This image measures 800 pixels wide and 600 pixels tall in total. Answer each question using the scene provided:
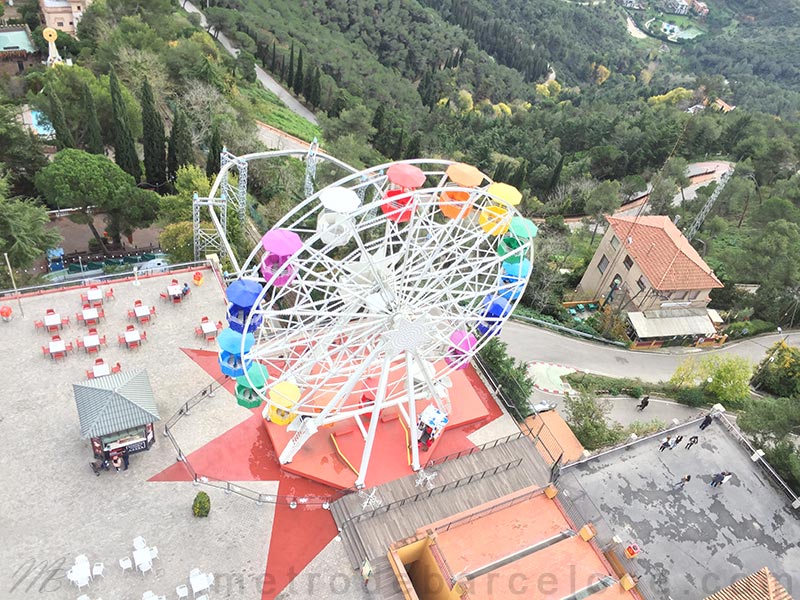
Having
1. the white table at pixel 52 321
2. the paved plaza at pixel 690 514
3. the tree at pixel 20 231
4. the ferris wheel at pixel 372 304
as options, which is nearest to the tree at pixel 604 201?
the paved plaza at pixel 690 514

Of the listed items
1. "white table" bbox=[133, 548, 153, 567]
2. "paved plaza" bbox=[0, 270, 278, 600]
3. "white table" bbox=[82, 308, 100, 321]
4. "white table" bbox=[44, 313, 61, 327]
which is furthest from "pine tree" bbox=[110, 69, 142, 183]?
"white table" bbox=[133, 548, 153, 567]

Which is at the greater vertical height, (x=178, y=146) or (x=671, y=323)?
(x=178, y=146)

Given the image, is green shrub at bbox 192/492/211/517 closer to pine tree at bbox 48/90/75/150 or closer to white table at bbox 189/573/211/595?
white table at bbox 189/573/211/595

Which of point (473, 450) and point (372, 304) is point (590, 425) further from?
point (372, 304)

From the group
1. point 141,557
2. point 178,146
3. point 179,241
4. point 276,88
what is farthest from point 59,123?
point 276,88

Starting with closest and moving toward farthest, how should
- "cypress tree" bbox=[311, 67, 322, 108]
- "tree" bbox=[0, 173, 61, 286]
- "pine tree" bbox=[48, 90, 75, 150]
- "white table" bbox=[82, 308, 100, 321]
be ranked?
1. "white table" bbox=[82, 308, 100, 321]
2. "tree" bbox=[0, 173, 61, 286]
3. "pine tree" bbox=[48, 90, 75, 150]
4. "cypress tree" bbox=[311, 67, 322, 108]

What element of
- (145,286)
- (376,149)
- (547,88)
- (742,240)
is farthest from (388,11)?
(145,286)

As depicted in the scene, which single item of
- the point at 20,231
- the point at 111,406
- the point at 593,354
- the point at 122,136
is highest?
the point at 111,406
